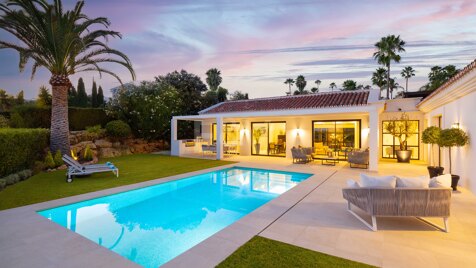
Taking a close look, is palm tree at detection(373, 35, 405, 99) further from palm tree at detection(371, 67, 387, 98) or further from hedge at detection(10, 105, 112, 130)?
hedge at detection(10, 105, 112, 130)

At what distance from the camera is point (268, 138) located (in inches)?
732

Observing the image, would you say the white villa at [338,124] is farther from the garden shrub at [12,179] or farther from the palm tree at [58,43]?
the garden shrub at [12,179]

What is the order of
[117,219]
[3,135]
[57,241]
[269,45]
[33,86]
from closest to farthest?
[57,241] < [117,219] < [3,135] < [269,45] < [33,86]

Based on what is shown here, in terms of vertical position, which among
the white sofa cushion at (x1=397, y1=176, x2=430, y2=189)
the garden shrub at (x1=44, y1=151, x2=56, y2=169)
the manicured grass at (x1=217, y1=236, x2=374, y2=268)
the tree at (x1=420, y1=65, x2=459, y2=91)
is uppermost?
the tree at (x1=420, y1=65, x2=459, y2=91)

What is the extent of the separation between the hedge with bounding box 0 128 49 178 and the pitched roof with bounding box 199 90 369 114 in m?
12.9

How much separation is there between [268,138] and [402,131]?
29.9 ft

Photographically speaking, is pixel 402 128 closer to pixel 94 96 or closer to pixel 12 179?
pixel 12 179

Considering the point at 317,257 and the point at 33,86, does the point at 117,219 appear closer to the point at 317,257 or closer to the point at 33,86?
the point at 317,257

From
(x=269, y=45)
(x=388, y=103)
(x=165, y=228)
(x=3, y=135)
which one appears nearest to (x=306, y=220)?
(x=165, y=228)

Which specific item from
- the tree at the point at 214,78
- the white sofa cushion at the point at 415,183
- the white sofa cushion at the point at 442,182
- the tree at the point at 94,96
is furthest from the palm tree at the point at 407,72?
the tree at the point at 94,96

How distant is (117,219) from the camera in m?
6.09

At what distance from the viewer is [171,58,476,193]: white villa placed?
27.8 ft

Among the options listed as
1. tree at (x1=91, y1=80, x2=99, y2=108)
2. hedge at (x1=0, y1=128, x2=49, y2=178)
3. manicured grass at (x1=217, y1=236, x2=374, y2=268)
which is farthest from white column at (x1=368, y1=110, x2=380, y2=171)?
tree at (x1=91, y1=80, x2=99, y2=108)

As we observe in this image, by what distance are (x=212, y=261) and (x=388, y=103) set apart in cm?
1751
